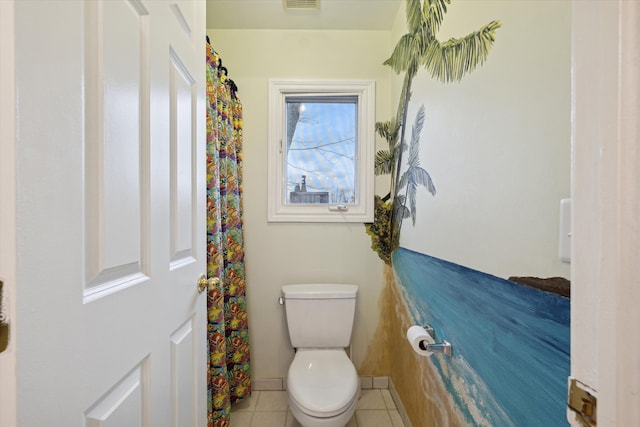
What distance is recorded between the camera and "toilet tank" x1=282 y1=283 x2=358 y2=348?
1.79m

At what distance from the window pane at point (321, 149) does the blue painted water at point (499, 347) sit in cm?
94

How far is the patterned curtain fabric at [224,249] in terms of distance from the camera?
1.35 m

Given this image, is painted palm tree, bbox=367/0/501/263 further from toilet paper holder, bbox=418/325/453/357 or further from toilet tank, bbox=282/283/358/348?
toilet paper holder, bbox=418/325/453/357

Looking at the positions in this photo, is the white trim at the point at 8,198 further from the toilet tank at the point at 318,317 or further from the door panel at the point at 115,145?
the toilet tank at the point at 318,317

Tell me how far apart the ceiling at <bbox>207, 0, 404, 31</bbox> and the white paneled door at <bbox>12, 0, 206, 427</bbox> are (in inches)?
43.9

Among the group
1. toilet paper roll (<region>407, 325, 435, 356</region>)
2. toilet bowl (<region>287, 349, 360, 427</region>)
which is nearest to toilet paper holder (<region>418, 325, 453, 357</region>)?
toilet paper roll (<region>407, 325, 435, 356</region>)

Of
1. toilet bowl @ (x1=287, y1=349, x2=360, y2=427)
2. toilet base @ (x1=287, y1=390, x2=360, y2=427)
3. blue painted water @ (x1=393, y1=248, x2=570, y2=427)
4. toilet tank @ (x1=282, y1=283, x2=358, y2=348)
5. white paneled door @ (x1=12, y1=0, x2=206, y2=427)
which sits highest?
white paneled door @ (x1=12, y1=0, x2=206, y2=427)

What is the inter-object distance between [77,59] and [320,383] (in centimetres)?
147

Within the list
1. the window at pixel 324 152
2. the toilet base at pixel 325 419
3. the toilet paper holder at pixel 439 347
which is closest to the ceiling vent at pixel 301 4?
the window at pixel 324 152

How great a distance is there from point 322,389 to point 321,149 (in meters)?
1.38

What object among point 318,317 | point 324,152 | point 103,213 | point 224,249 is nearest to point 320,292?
point 318,317

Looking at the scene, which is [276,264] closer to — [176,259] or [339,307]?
[339,307]

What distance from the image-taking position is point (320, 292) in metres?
1.79

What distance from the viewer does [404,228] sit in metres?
1.64
